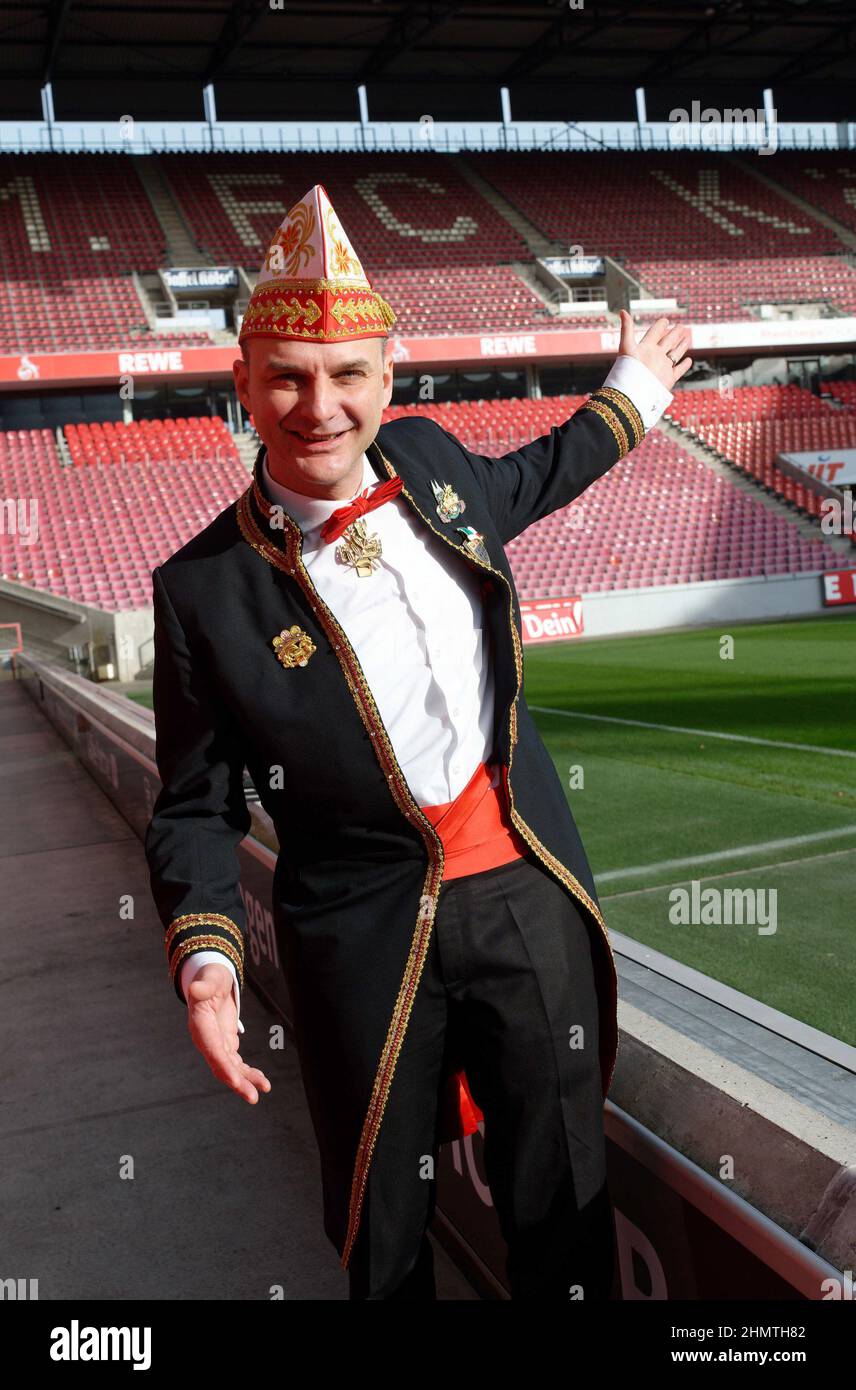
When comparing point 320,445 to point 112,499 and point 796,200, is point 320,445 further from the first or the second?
point 796,200

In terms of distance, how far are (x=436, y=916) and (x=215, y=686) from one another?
461mm

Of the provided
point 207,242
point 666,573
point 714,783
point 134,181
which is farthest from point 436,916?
point 134,181

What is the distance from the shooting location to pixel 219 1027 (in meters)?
1.69

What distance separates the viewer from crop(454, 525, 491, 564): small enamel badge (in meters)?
1.82

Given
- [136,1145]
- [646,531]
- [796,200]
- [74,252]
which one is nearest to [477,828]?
[136,1145]

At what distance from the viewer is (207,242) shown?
30.6m

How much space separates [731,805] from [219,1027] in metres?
5.79

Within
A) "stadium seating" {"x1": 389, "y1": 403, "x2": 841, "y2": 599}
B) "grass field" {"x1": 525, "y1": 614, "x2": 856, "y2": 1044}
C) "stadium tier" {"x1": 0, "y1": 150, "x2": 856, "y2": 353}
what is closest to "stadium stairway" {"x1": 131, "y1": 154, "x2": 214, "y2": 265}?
"stadium tier" {"x1": 0, "y1": 150, "x2": 856, "y2": 353}

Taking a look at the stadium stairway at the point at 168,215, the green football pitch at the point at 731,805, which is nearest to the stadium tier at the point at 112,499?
the stadium stairway at the point at 168,215

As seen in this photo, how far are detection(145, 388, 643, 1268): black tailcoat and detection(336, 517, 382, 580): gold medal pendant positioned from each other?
7cm

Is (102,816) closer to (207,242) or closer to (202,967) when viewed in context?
(202,967)

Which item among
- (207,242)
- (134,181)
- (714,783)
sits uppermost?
(134,181)

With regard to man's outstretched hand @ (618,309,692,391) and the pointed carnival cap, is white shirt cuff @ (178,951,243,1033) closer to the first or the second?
the pointed carnival cap
